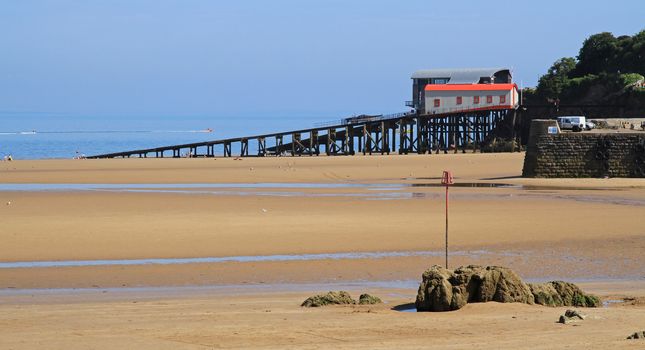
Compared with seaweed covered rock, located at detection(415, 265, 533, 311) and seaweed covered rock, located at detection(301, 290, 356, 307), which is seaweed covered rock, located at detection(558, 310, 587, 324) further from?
seaweed covered rock, located at detection(301, 290, 356, 307)

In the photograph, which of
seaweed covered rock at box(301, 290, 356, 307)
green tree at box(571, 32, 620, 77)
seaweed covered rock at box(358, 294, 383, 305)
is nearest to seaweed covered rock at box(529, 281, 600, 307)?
seaweed covered rock at box(358, 294, 383, 305)

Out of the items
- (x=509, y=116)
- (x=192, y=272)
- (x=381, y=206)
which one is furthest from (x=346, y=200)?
(x=509, y=116)

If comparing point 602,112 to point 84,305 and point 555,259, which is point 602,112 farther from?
point 84,305

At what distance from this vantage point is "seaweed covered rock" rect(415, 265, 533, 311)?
12.2 metres

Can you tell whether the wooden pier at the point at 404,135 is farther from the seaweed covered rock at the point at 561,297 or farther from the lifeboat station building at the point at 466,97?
the seaweed covered rock at the point at 561,297

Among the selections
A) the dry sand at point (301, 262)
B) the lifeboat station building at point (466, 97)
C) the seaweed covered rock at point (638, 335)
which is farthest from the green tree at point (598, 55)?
the seaweed covered rock at point (638, 335)

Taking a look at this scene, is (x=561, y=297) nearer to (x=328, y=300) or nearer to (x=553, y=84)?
(x=328, y=300)

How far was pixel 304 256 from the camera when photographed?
19.6m

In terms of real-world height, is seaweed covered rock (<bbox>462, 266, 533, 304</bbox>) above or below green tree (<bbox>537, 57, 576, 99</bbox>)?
below

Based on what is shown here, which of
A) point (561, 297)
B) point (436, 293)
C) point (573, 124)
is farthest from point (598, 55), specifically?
point (436, 293)

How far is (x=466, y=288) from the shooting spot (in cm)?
1244

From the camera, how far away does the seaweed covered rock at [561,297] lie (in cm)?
1286

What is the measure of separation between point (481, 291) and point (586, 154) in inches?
1178

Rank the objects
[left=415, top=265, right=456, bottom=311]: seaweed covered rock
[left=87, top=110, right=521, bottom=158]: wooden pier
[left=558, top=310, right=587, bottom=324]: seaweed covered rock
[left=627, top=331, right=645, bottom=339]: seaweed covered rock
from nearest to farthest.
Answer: [left=627, top=331, right=645, bottom=339]: seaweed covered rock < [left=558, top=310, right=587, bottom=324]: seaweed covered rock < [left=415, top=265, right=456, bottom=311]: seaweed covered rock < [left=87, top=110, right=521, bottom=158]: wooden pier
